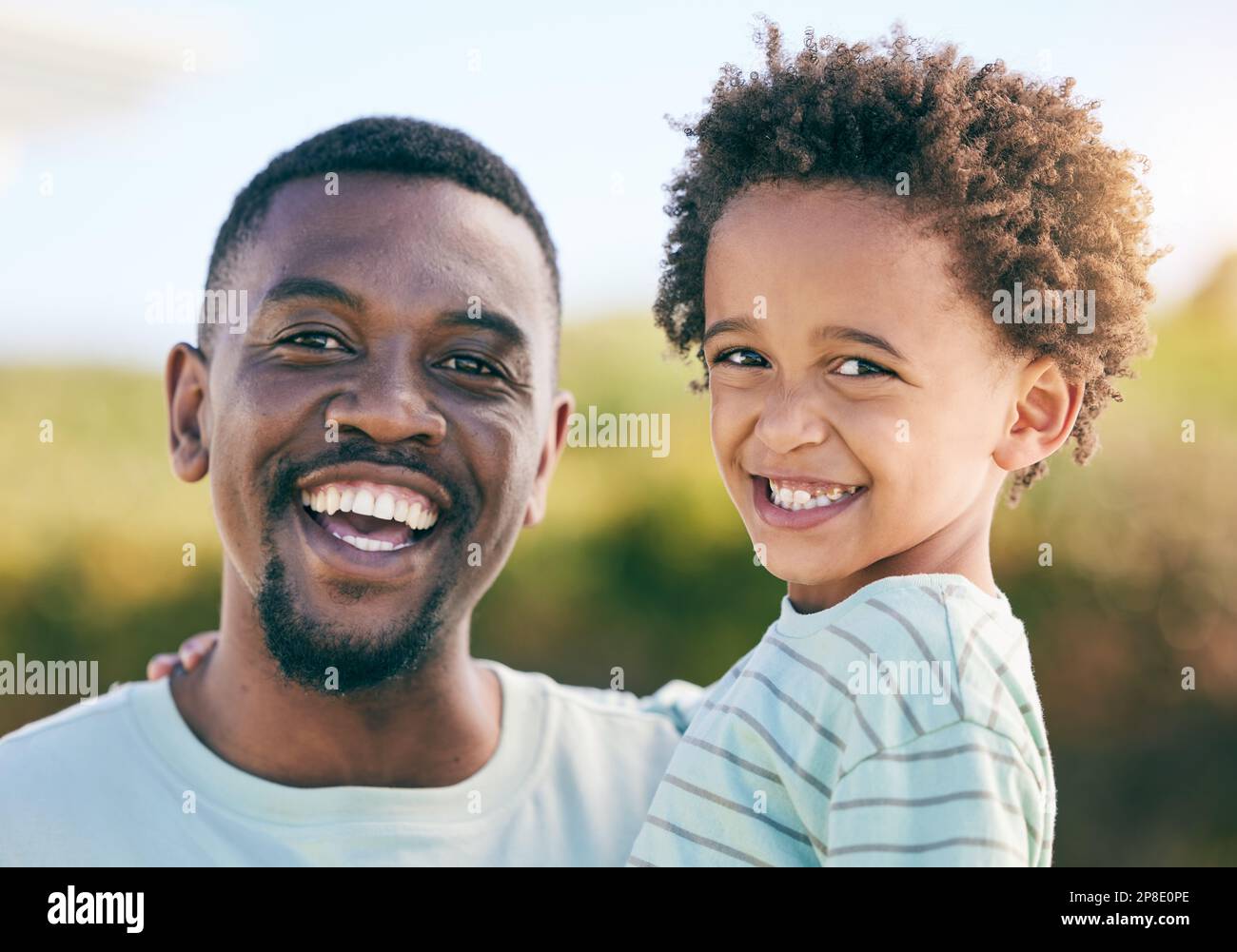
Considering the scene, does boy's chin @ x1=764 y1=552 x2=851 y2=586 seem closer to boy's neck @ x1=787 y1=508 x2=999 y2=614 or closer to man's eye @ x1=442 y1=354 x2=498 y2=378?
boy's neck @ x1=787 y1=508 x2=999 y2=614

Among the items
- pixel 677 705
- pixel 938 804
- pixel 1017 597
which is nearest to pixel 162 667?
pixel 677 705

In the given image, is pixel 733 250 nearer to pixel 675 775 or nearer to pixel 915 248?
pixel 915 248

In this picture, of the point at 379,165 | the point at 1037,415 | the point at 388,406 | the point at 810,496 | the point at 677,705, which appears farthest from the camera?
the point at 677,705

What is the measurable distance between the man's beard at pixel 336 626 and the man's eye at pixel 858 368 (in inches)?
37.6

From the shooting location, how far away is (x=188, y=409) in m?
3.19

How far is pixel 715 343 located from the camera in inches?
98.2

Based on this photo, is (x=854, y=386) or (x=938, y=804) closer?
(x=938, y=804)

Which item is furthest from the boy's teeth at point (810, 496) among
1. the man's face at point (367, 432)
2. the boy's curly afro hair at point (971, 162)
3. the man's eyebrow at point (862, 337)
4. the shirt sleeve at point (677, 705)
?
the shirt sleeve at point (677, 705)

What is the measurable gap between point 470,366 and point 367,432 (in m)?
0.32

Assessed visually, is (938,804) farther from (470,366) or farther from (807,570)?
(470,366)

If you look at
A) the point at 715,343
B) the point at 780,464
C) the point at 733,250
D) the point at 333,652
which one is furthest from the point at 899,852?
the point at 333,652

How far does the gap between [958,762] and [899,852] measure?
17 cm

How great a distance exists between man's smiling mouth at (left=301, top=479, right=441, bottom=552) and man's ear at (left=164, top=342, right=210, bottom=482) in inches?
18.6

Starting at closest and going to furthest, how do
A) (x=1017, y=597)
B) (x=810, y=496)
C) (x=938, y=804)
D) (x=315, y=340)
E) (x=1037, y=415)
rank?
1. (x=938, y=804)
2. (x=810, y=496)
3. (x=1037, y=415)
4. (x=315, y=340)
5. (x=1017, y=597)
